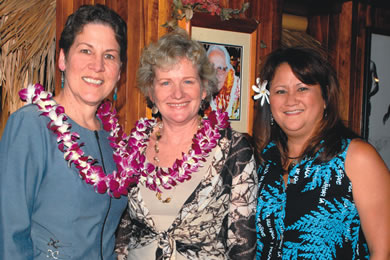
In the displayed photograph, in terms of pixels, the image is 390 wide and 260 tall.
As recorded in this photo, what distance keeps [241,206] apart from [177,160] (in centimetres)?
36

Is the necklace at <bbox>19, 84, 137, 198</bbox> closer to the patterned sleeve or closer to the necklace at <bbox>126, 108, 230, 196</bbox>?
the necklace at <bbox>126, 108, 230, 196</bbox>

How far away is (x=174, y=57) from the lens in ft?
6.03

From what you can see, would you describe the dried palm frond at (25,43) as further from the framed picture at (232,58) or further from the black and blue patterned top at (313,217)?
the black and blue patterned top at (313,217)

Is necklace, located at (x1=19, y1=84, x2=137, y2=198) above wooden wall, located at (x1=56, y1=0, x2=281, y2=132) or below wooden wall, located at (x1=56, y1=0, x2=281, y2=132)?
below

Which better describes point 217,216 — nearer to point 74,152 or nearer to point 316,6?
point 74,152

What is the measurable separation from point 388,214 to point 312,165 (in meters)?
0.37

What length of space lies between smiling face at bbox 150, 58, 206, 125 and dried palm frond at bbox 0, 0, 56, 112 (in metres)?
0.96

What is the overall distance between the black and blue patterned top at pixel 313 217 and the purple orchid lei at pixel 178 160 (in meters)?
0.39

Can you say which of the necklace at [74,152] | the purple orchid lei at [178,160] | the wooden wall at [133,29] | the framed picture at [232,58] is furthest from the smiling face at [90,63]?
the framed picture at [232,58]

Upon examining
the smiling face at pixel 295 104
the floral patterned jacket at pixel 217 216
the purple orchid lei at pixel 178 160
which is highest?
the smiling face at pixel 295 104

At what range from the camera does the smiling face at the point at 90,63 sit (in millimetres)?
1582

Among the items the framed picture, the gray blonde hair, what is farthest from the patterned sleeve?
the framed picture

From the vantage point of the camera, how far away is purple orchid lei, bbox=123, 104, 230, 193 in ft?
5.82

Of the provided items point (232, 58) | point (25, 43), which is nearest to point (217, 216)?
point (232, 58)
